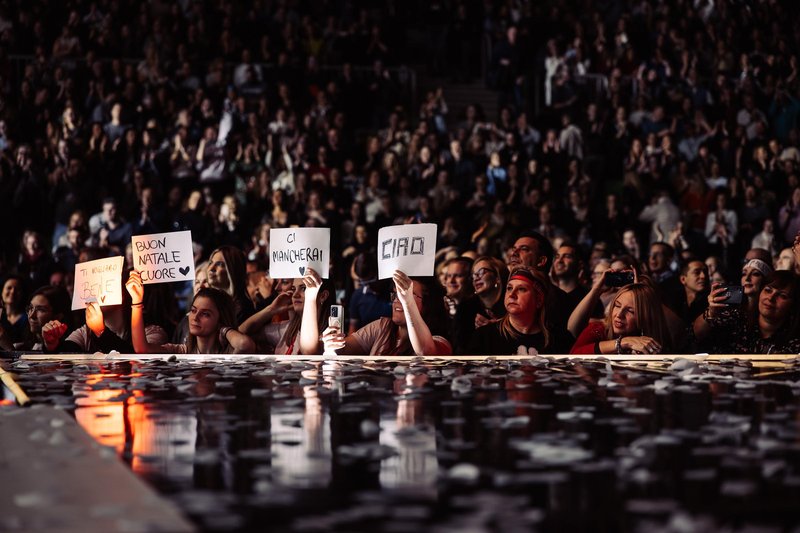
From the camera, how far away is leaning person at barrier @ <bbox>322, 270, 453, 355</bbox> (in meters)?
6.37

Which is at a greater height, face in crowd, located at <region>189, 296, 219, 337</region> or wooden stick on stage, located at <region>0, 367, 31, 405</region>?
face in crowd, located at <region>189, 296, 219, 337</region>

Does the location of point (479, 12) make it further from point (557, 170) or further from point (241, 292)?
point (241, 292)

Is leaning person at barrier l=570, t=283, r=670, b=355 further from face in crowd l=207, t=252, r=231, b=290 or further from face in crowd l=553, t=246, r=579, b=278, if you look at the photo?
face in crowd l=207, t=252, r=231, b=290

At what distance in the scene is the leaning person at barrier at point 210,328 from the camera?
7031 mm

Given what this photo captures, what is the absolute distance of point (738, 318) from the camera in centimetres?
677

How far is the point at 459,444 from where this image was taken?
10.6ft

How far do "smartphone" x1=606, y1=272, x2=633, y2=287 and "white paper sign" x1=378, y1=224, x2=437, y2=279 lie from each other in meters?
1.10

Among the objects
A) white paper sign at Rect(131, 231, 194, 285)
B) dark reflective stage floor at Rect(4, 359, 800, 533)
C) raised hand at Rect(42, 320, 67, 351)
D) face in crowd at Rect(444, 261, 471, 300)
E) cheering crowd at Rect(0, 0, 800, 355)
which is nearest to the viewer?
dark reflective stage floor at Rect(4, 359, 800, 533)

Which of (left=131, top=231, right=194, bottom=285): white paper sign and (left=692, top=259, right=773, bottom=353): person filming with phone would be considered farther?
(left=131, top=231, right=194, bottom=285): white paper sign

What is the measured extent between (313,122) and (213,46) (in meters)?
2.50

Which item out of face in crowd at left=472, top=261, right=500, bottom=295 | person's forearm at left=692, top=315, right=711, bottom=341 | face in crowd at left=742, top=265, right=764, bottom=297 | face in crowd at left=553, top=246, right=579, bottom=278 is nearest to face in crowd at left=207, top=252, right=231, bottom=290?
face in crowd at left=472, top=261, right=500, bottom=295

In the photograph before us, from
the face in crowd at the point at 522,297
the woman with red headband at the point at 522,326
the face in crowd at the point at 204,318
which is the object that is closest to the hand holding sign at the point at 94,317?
the face in crowd at the point at 204,318

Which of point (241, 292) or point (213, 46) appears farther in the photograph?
point (213, 46)

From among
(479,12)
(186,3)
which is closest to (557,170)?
(479,12)
